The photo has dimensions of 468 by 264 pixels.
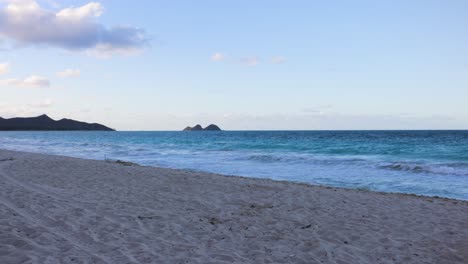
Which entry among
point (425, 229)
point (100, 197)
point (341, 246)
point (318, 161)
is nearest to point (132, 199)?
point (100, 197)

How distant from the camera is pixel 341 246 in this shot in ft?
20.5

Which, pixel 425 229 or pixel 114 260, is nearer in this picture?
pixel 114 260

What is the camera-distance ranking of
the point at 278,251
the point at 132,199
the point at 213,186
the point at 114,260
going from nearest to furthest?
the point at 114,260 < the point at 278,251 < the point at 132,199 < the point at 213,186

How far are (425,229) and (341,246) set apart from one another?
7.88 ft

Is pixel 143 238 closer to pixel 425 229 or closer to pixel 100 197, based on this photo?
pixel 100 197

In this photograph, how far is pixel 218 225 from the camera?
717 centimetres

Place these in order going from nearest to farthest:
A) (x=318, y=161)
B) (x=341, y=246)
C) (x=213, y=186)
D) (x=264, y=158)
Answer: (x=341, y=246) → (x=213, y=186) → (x=318, y=161) → (x=264, y=158)

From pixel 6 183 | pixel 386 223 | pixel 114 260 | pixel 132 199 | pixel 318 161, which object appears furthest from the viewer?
pixel 318 161

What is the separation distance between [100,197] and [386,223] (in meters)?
6.37

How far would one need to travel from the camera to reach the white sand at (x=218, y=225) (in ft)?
18.1

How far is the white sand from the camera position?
217 inches

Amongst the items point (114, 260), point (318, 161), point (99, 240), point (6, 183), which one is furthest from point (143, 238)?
point (318, 161)

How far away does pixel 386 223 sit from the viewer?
799 cm

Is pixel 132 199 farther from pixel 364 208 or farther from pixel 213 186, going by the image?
pixel 364 208
